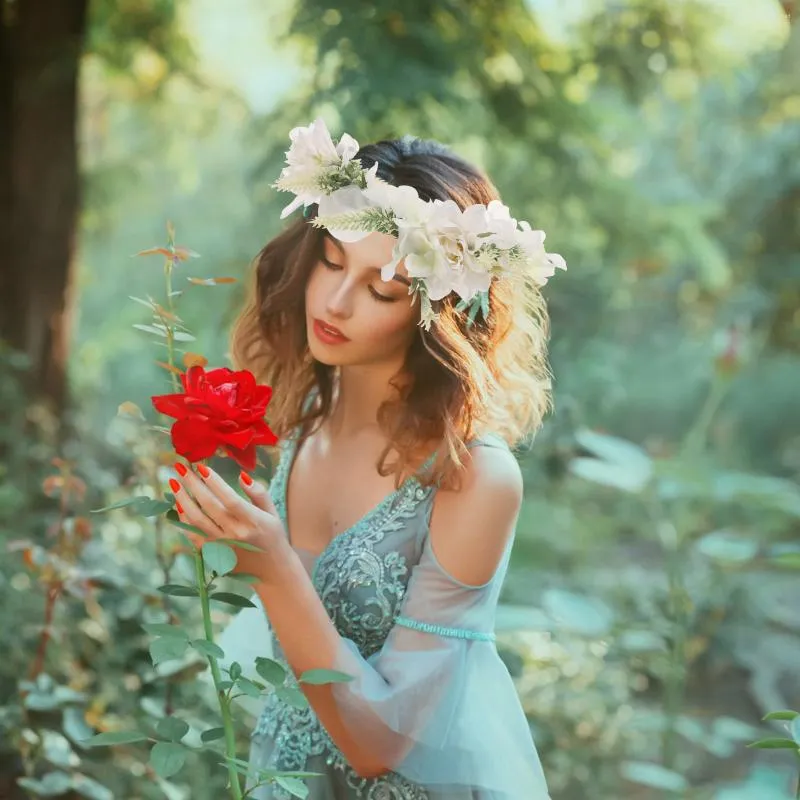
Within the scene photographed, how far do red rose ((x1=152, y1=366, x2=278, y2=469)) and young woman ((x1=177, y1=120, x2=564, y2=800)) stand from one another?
8cm

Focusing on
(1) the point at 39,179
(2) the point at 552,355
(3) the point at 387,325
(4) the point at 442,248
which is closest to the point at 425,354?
(3) the point at 387,325

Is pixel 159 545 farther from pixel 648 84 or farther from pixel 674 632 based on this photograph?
pixel 648 84

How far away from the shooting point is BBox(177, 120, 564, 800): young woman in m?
1.22

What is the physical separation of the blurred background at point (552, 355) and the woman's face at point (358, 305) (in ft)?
Result: 0.76

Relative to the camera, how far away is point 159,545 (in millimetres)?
1829

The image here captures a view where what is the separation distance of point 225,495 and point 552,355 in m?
2.49

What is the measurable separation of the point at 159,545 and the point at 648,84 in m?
2.41

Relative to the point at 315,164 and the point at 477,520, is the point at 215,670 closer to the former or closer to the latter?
the point at 477,520

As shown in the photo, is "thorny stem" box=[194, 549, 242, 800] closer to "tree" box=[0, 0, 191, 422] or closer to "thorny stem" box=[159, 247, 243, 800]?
"thorny stem" box=[159, 247, 243, 800]

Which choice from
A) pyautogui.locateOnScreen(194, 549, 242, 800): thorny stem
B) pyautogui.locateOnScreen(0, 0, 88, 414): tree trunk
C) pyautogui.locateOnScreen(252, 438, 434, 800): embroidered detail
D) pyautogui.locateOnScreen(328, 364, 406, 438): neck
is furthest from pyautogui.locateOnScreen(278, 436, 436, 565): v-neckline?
pyautogui.locateOnScreen(0, 0, 88, 414): tree trunk

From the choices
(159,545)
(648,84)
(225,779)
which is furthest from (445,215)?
(648,84)

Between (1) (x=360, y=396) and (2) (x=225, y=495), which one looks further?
(1) (x=360, y=396)

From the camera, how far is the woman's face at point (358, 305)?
Result: 1.29 meters

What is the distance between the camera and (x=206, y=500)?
1.16 metres
